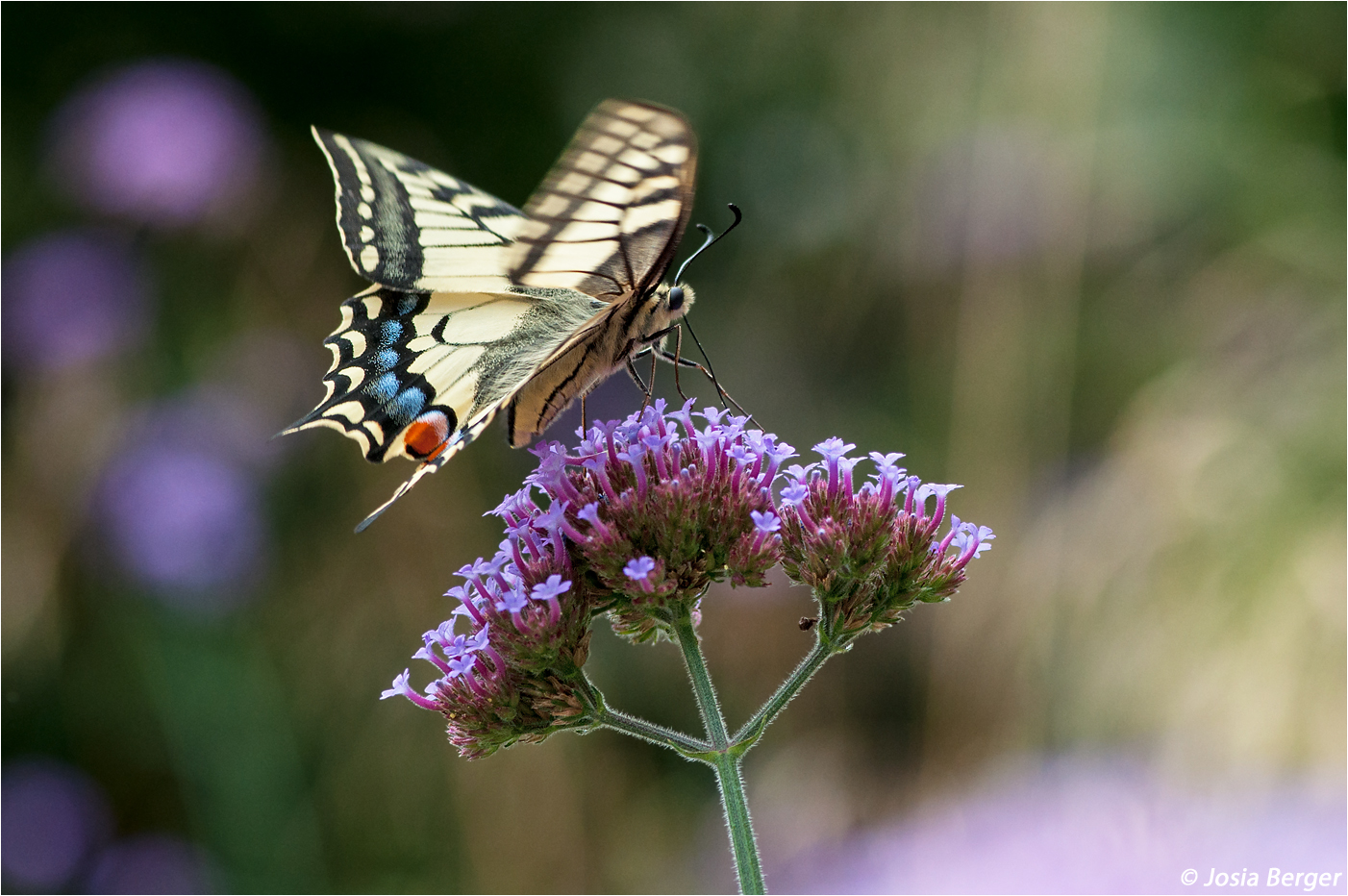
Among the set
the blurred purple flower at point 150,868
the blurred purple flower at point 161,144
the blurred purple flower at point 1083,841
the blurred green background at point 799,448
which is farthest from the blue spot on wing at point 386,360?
the blurred purple flower at point 161,144

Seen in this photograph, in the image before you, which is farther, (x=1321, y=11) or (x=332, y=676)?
(x=1321, y=11)

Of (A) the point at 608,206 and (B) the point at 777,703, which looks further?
(A) the point at 608,206

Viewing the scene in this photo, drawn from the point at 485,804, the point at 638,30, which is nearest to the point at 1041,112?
the point at 638,30

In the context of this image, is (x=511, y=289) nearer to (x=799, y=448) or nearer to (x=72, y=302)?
(x=799, y=448)

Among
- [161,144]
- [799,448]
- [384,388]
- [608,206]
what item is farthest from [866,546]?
[161,144]

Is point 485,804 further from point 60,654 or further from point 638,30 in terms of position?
point 638,30

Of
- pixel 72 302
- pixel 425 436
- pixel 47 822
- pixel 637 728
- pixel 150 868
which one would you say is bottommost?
pixel 47 822

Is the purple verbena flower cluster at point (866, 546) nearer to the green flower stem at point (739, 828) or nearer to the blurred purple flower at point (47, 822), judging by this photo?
the green flower stem at point (739, 828)
